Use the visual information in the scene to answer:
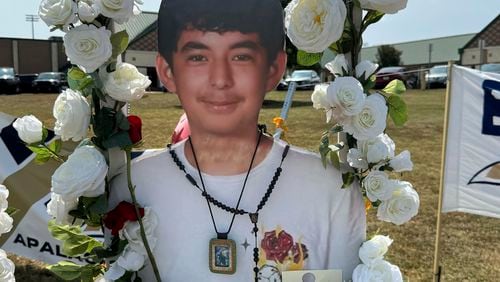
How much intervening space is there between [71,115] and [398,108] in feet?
3.40

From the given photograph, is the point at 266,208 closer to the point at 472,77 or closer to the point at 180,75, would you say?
the point at 180,75

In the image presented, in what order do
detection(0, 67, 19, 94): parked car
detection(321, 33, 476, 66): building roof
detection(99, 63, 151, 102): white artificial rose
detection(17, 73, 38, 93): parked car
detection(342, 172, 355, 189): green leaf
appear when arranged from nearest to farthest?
detection(99, 63, 151, 102): white artificial rose, detection(342, 172, 355, 189): green leaf, detection(0, 67, 19, 94): parked car, detection(17, 73, 38, 93): parked car, detection(321, 33, 476, 66): building roof

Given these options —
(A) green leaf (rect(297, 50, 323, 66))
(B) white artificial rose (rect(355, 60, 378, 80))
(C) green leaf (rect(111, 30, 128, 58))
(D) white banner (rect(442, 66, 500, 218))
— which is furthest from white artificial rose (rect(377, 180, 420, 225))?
(D) white banner (rect(442, 66, 500, 218))

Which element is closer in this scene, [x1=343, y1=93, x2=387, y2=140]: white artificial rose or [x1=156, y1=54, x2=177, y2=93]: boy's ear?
[x1=343, y1=93, x2=387, y2=140]: white artificial rose

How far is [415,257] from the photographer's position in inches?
187

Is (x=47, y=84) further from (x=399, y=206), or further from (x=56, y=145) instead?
(x=399, y=206)

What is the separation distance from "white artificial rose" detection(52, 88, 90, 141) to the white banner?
116 inches

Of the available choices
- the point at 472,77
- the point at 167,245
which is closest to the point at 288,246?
the point at 167,245

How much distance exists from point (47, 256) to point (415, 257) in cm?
298

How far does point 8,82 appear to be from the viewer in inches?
899

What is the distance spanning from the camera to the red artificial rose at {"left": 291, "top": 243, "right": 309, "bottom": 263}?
1860 millimetres

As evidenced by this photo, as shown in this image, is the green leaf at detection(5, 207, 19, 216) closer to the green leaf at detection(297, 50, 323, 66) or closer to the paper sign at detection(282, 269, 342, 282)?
the paper sign at detection(282, 269, 342, 282)

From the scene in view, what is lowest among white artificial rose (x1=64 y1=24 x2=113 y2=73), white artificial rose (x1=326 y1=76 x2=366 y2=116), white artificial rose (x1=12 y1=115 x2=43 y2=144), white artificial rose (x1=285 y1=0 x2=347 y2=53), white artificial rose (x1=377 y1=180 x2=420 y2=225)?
white artificial rose (x1=377 y1=180 x2=420 y2=225)

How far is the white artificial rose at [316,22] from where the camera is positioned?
5.49ft
